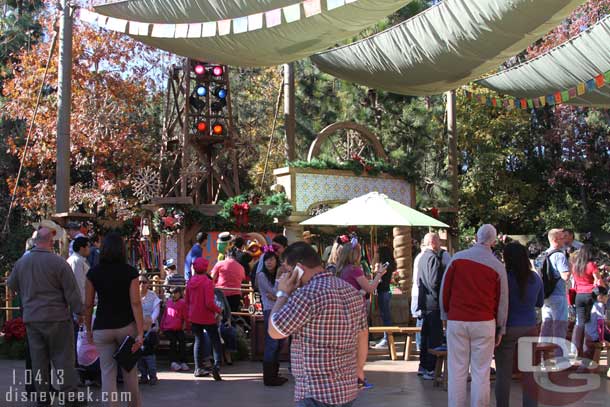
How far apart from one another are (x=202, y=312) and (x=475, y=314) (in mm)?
3505

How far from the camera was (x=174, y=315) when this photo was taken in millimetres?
9070

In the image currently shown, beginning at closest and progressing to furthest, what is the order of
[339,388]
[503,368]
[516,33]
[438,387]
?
[339,388] → [503,368] → [438,387] → [516,33]

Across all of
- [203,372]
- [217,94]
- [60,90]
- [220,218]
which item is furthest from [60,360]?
[217,94]

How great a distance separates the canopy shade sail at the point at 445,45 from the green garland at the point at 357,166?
1833 millimetres

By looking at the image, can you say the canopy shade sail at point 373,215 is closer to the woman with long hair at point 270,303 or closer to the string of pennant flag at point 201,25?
the woman with long hair at point 270,303

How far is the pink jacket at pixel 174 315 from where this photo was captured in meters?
9.05

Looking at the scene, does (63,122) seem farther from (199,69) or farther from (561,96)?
(561,96)

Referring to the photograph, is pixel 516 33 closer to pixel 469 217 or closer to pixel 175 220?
pixel 175 220

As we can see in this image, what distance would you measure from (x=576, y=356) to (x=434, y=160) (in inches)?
621

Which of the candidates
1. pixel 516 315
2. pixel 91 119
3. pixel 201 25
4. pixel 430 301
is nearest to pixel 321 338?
pixel 516 315

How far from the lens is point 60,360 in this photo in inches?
245

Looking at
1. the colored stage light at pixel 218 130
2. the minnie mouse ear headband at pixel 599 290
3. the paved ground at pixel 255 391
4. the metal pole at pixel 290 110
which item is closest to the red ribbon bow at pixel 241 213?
the colored stage light at pixel 218 130

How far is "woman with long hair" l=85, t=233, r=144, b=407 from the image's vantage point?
18.4 ft

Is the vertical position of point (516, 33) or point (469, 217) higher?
point (516, 33)
